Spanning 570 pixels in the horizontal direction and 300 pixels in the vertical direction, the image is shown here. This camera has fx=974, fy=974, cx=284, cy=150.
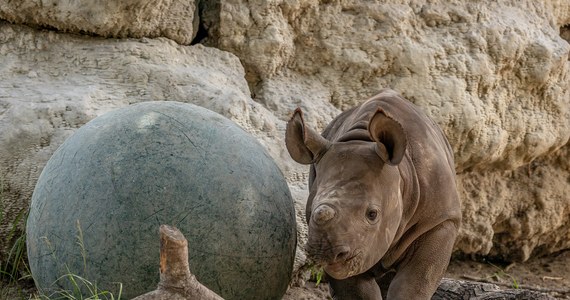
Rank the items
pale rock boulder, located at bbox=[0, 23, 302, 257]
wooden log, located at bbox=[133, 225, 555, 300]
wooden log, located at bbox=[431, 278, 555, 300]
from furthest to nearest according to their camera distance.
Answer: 1. pale rock boulder, located at bbox=[0, 23, 302, 257]
2. wooden log, located at bbox=[431, 278, 555, 300]
3. wooden log, located at bbox=[133, 225, 555, 300]

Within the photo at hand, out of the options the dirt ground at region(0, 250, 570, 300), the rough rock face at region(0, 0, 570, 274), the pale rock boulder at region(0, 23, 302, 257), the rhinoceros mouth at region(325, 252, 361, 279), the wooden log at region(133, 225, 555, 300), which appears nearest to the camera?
the wooden log at region(133, 225, 555, 300)

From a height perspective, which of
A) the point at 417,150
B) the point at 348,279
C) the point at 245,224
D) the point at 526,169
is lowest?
the point at 526,169

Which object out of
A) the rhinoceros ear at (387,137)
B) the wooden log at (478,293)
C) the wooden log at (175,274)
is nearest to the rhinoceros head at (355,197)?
the rhinoceros ear at (387,137)

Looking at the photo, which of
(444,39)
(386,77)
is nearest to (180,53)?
(386,77)

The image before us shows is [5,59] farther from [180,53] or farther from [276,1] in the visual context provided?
[276,1]

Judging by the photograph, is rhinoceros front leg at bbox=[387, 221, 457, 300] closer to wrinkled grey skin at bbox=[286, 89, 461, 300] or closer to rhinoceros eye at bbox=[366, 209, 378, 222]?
wrinkled grey skin at bbox=[286, 89, 461, 300]

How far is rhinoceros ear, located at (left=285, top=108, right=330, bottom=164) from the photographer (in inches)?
216

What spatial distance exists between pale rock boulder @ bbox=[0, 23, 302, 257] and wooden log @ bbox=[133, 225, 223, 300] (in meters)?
2.60

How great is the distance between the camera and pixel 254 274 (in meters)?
5.39

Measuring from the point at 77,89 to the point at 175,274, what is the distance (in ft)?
9.62

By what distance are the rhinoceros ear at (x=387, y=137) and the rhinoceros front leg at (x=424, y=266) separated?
67 centimetres

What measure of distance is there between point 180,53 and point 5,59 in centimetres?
131

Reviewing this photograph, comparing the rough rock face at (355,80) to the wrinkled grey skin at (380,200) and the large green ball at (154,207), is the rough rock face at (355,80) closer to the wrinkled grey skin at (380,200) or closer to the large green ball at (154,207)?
the large green ball at (154,207)

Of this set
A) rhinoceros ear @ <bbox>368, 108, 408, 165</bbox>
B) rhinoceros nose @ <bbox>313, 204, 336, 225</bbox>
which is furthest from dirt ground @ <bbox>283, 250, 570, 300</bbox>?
rhinoceros nose @ <bbox>313, 204, 336, 225</bbox>
